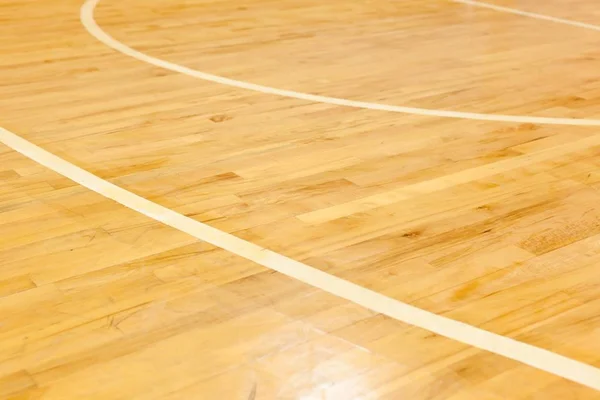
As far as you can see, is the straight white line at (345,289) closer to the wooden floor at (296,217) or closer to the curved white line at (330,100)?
the wooden floor at (296,217)

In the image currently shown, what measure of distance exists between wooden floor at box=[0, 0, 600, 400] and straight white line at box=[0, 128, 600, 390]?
2 cm

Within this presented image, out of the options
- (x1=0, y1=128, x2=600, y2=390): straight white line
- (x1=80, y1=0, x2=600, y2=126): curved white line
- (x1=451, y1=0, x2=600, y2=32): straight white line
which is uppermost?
(x1=451, y1=0, x2=600, y2=32): straight white line

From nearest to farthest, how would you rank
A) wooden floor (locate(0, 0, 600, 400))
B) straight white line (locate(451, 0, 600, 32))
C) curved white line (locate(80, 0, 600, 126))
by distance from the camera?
wooden floor (locate(0, 0, 600, 400)) → curved white line (locate(80, 0, 600, 126)) → straight white line (locate(451, 0, 600, 32))

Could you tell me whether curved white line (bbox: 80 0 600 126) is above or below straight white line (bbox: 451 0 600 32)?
below

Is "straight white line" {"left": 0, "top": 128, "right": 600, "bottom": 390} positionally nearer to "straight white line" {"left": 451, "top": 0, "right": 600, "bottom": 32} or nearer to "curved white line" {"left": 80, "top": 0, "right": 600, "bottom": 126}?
"curved white line" {"left": 80, "top": 0, "right": 600, "bottom": 126}

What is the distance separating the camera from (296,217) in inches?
79.1

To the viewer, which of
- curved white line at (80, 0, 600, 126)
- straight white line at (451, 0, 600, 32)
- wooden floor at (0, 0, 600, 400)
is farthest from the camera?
straight white line at (451, 0, 600, 32)

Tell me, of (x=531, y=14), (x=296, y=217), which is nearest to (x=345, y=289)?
(x=296, y=217)

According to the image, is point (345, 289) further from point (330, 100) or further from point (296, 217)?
point (330, 100)

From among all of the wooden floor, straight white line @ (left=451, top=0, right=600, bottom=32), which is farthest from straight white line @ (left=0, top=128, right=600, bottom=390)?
straight white line @ (left=451, top=0, right=600, bottom=32)

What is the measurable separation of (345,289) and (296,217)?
1.12 feet

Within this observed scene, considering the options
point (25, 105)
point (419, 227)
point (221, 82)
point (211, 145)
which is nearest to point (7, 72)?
point (25, 105)

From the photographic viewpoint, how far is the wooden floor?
1481 mm

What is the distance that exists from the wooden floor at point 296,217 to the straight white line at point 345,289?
21 mm
